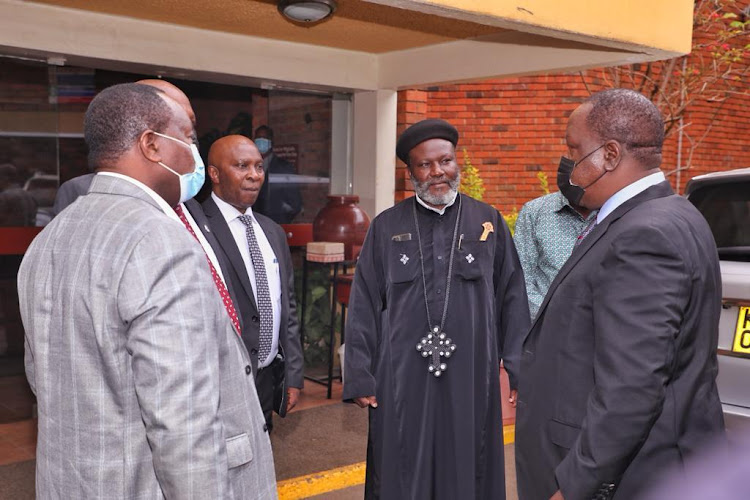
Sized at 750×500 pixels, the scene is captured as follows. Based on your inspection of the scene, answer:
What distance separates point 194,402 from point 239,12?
3847 millimetres

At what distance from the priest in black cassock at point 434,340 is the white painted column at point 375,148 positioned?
2901mm

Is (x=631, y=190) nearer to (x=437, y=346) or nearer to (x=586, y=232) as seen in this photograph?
(x=586, y=232)

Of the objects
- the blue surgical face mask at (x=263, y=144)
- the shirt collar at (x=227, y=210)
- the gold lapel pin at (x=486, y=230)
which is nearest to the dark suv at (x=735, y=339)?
the gold lapel pin at (x=486, y=230)

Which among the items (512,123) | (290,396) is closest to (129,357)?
(290,396)

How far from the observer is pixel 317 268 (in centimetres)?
699

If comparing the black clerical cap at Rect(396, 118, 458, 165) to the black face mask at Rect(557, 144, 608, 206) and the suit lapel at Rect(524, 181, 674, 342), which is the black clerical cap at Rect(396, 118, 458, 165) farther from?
the suit lapel at Rect(524, 181, 674, 342)

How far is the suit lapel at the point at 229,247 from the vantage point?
3553mm

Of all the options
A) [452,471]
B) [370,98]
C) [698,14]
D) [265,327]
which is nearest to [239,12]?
[370,98]

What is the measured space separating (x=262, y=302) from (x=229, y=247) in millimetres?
334

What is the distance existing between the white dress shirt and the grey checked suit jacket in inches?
69.6

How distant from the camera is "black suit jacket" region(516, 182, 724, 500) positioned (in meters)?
2.06

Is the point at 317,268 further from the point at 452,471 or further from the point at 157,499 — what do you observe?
the point at 157,499

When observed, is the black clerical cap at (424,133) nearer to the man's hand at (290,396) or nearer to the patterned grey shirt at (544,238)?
the patterned grey shirt at (544,238)

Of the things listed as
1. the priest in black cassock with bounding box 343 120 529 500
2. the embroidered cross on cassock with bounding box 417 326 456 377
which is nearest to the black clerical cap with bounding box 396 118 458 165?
the priest in black cassock with bounding box 343 120 529 500
